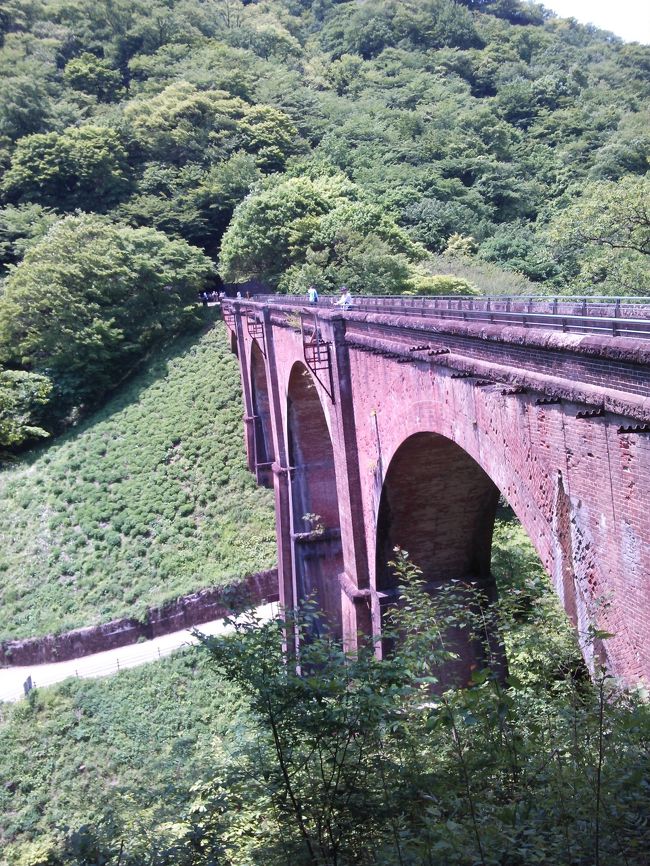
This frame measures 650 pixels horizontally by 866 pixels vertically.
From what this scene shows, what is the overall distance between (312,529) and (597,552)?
1453 centimetres

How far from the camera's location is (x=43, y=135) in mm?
44094

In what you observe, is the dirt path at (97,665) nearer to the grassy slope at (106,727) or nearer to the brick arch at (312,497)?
the grassy slope at (106,727)

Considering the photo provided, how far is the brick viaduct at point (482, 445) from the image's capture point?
187 inches

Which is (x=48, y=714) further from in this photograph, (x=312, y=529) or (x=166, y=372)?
(x=166, y=372)

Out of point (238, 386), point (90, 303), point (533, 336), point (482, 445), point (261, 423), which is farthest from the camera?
point (90, 303)

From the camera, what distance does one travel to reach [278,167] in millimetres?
48000

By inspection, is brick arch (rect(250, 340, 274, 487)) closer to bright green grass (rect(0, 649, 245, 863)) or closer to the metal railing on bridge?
bright green grass (rect(0, 649, 245, 863))

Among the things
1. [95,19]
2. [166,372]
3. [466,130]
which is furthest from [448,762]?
[95,19]

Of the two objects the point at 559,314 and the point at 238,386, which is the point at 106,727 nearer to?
the point at 238,386

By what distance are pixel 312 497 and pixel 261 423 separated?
26.0 ft

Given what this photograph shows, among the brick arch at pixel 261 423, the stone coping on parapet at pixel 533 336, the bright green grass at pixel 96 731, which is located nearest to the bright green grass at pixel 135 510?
the brick arch at pixel 261 423

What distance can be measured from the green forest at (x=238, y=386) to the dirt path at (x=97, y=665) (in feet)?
3.09

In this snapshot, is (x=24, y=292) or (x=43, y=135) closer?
(x=24, y=292)

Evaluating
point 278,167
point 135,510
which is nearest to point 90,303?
point 135,510
